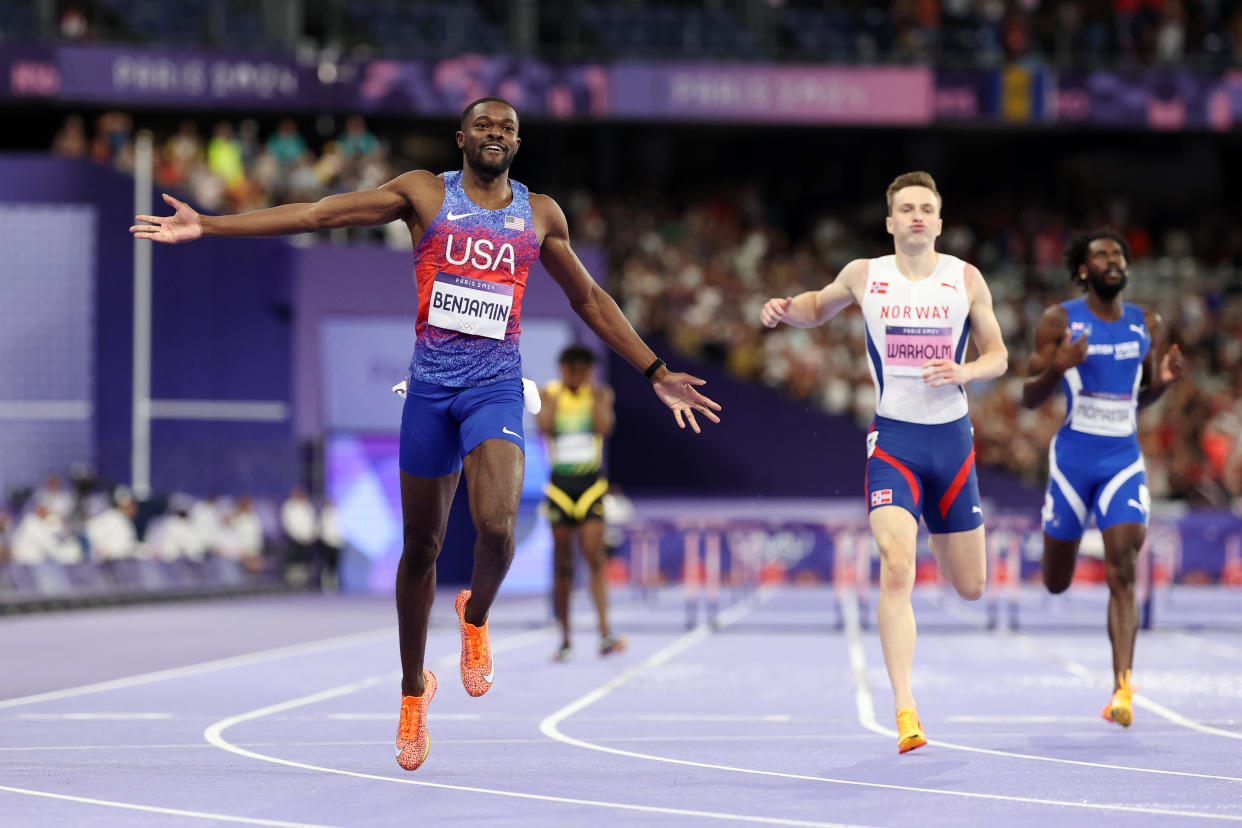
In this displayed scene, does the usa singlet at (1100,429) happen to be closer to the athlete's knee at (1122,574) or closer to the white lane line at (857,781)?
the athlete's knee at (1122,574)

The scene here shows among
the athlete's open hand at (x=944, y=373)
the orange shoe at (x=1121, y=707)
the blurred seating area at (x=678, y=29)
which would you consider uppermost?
the blurred seating area at (x=678, y=29)

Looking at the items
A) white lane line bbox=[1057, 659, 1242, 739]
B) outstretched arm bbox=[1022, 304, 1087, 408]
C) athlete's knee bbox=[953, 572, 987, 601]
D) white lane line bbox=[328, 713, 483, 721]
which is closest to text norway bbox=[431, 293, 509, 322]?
athlete's knee bbox=[953, 572, 987, 601]

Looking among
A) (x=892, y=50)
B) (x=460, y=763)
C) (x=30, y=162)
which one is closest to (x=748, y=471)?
(x=892, y=50)

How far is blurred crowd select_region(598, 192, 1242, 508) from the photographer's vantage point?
2702 centimetres

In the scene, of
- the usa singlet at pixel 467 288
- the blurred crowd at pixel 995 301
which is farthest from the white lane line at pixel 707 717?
the blurred crowd at pixel 995 301

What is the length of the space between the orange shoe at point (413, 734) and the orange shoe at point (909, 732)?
1916 millimetres

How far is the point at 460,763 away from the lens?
707 centimetres

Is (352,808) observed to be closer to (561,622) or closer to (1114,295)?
(1114,295)

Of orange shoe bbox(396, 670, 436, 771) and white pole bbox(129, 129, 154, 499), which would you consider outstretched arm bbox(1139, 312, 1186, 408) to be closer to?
orange shoe bbox(396, 670, 436, 771)

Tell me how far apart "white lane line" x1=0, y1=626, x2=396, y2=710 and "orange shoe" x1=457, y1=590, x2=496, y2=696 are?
3.70m

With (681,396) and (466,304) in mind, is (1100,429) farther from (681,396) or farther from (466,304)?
(466,304)

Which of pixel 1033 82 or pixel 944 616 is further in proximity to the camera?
pixel 1033 82

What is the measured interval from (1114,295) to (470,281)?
3.96 m

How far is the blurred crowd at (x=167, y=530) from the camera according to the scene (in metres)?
21.1
